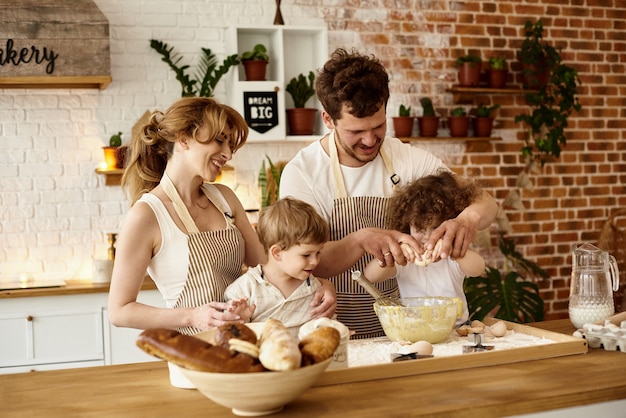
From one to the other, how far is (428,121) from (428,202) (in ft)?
9.10

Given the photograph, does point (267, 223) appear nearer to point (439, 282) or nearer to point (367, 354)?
point (367, 354)

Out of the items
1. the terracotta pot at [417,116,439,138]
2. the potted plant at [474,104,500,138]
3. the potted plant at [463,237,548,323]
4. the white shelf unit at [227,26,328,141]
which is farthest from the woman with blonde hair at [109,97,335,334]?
the potted plant at [474,104,500,138]

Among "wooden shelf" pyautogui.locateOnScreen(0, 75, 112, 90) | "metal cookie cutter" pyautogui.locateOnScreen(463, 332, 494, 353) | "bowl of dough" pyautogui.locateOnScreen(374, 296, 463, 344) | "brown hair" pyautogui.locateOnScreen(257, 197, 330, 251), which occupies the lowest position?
"metal cookie cutter" pyautogui.locateOnScreen(463, 332, 494, 353)

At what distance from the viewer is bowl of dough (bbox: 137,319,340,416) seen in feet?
5.37

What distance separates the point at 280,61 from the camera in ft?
16.8

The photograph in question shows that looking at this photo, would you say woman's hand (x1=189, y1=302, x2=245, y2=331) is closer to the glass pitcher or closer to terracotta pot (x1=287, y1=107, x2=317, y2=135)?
the glass pitcher

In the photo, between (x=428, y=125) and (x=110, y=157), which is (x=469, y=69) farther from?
(x=110, y=157)

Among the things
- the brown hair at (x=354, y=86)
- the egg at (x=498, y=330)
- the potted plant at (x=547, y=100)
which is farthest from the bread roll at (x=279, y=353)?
the potted plant at (x=547, y=100)

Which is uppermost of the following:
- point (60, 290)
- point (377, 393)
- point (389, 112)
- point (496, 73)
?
point (496, 73)

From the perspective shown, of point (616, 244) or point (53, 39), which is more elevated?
point (53, 39)

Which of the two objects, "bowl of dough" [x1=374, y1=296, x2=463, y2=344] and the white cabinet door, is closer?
"bowl of dough" [x1=374, y1=296, x2=463, y2=344]

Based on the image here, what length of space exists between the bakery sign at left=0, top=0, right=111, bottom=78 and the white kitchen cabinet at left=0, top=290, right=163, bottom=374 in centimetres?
134

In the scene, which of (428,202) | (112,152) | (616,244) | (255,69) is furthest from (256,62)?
(616,244)

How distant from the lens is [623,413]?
6.50ft
